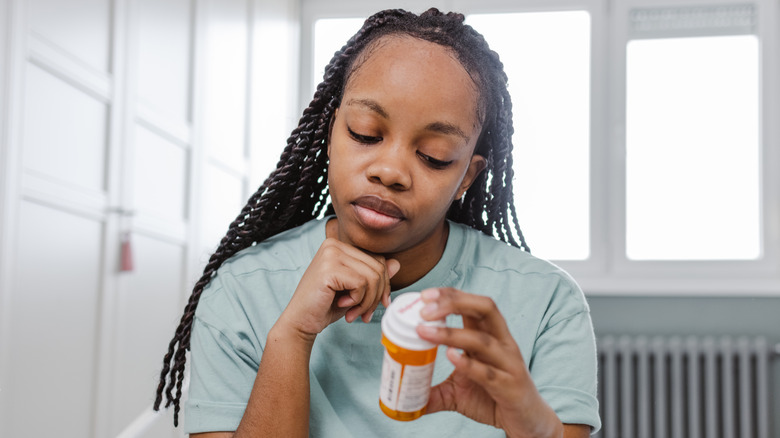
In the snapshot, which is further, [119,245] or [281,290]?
[119,245]

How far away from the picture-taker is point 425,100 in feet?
2.78

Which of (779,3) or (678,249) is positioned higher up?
(779,3)

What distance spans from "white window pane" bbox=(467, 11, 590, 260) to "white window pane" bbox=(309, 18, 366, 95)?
90 centimetres

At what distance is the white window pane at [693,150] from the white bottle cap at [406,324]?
2.97 metres

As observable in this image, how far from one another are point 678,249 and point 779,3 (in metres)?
1.24

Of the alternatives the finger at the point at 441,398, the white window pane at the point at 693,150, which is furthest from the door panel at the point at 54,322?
the white window pane at the point at 693,150

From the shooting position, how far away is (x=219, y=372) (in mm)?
907

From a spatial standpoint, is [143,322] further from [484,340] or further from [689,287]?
[689,287]

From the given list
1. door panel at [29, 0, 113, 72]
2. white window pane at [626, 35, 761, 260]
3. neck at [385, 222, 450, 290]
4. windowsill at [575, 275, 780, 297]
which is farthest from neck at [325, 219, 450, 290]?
white window pane at [626, 35, 761, 260]

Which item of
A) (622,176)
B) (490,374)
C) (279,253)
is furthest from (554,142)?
(490,374)

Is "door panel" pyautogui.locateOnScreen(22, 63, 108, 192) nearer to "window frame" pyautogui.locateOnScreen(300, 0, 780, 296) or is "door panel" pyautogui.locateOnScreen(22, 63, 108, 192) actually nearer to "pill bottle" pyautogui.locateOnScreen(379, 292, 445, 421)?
"pill bottle" pyautogui.locateOnScreen(379, 292, 445, 421)

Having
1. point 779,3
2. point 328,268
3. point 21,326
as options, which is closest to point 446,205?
point 328,268

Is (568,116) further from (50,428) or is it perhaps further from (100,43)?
(50,428)

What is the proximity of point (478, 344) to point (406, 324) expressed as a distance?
0.07m
